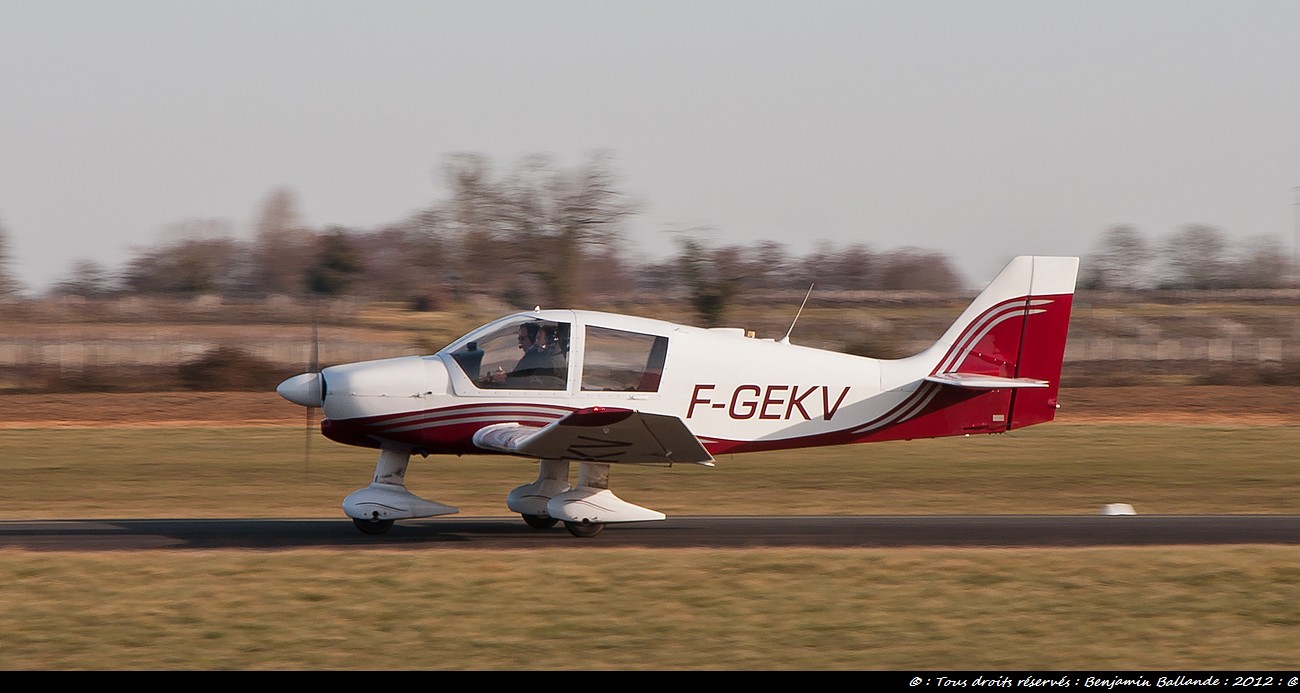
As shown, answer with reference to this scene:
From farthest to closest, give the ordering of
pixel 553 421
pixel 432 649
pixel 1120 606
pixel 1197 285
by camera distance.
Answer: pixel 1197 285 < pixel 553 421 < pixel 1120 606 < pixel 432 649

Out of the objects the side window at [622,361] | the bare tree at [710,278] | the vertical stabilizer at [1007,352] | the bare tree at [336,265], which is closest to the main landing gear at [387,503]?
the side window at [622,361]

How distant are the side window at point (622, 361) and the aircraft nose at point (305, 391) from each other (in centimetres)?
235

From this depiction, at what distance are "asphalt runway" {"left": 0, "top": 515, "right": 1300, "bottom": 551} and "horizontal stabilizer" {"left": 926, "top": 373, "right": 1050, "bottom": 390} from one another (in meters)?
1.40

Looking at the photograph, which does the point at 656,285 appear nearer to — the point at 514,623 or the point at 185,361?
the point at 185,361

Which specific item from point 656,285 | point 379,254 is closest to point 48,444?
point 656,285

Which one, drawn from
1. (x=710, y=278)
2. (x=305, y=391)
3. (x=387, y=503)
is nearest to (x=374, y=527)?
(x=387, y=503)

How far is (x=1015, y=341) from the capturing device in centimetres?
1278

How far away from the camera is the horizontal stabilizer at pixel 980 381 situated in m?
12.2

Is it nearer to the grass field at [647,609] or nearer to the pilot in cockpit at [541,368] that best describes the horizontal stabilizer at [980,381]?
the grass field at [647,609]

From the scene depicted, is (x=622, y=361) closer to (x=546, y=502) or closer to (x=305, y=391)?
(x=546, y=502)

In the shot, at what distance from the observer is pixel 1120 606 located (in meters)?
8.66

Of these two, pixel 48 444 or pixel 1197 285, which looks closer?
pixel 48 444

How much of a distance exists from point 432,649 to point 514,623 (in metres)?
0.73
